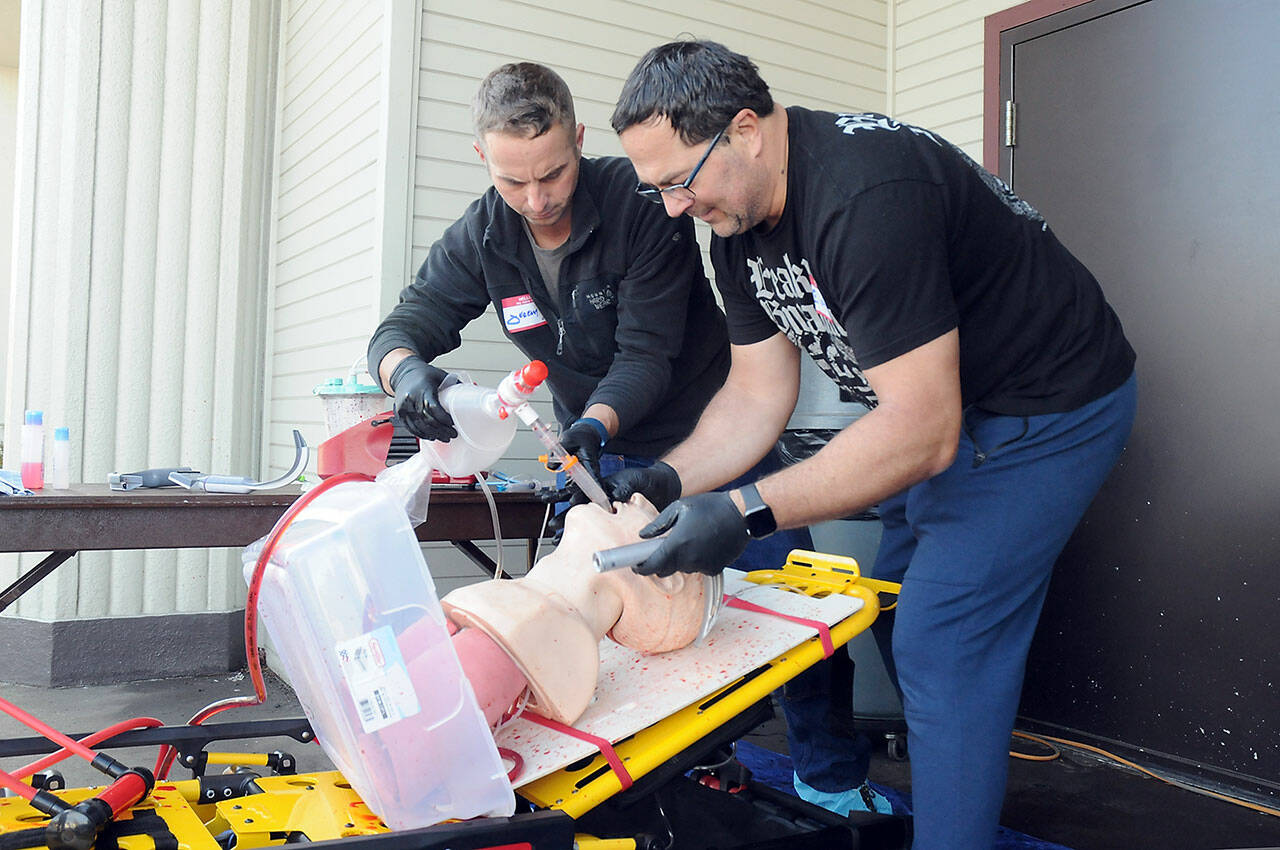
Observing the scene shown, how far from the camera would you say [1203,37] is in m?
3.00

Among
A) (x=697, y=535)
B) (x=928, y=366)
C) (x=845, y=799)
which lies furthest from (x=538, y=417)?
(x=845, y=799)

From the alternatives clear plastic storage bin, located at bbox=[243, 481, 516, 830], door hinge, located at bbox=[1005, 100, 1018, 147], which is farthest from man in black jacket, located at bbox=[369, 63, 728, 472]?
door hinge, located at bbox=[1005, 100, 1018, 147]

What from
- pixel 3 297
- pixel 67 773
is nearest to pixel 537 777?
pixel 67 773

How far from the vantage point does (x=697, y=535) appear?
149 cm

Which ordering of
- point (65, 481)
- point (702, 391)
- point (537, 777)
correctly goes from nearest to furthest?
point (537, 777), point (702, 391), point (65, 481)

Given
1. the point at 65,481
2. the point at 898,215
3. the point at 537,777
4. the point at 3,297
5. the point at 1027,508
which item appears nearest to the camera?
the point at 537,777

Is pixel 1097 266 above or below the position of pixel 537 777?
above

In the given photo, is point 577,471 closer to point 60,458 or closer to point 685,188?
point 685,188

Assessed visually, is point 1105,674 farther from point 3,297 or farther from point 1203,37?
point 3,297

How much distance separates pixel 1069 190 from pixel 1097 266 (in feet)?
0.93

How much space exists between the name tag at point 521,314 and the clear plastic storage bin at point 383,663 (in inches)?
50.7

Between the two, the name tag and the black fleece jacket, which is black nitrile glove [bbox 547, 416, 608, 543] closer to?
the black fleece jacket

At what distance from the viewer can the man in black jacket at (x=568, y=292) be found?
215 cm

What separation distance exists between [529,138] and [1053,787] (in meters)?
2.34
